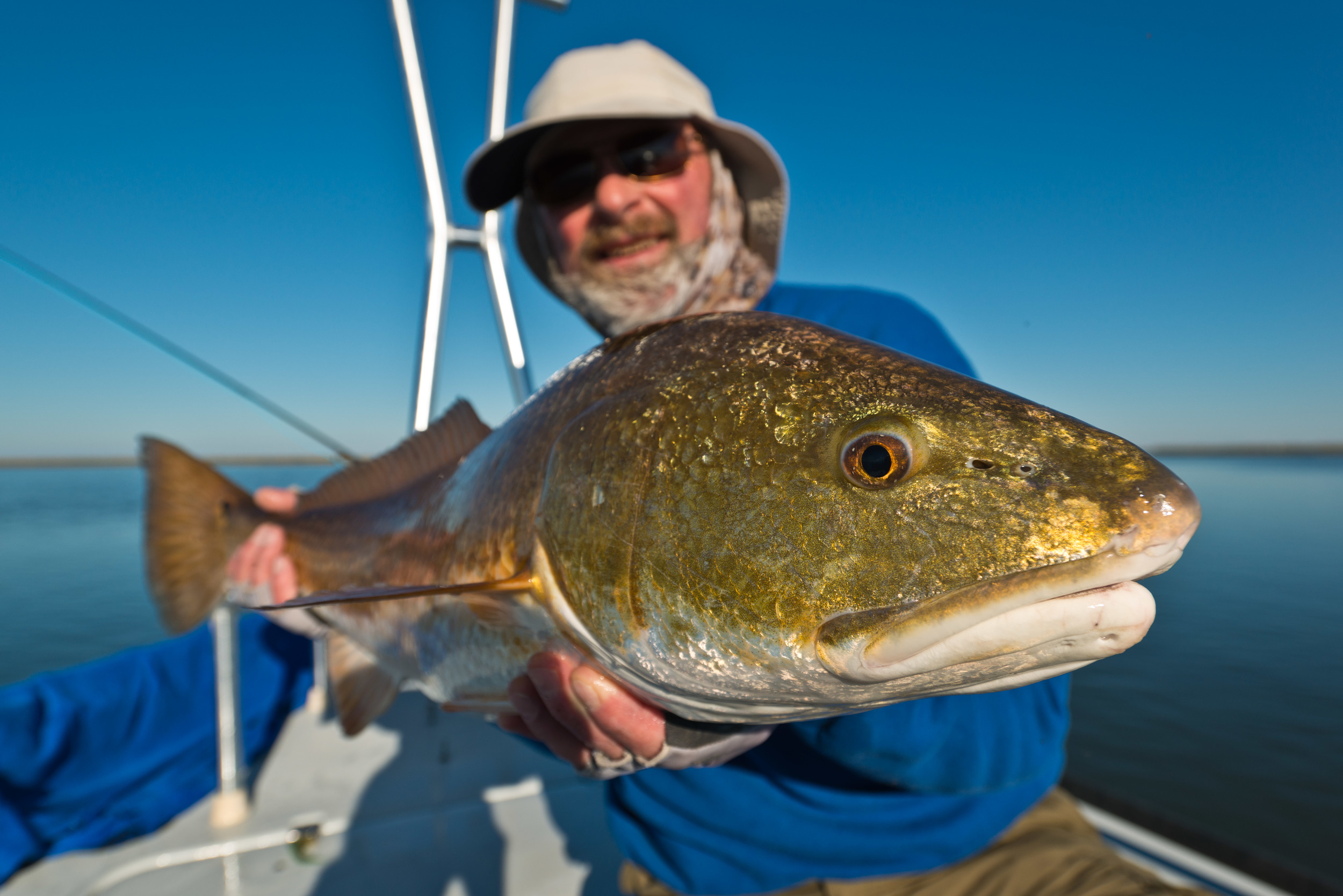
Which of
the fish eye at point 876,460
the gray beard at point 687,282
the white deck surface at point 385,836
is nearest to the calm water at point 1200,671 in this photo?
the white deck surface at point 385,836

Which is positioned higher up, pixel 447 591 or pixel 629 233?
pixel 629 233

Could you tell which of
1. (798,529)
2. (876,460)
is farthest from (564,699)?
(876,460)

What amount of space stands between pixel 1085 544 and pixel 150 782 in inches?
185

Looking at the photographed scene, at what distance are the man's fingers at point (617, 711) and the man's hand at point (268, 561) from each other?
172cm

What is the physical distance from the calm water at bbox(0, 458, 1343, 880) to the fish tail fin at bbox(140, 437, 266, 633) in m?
3.15

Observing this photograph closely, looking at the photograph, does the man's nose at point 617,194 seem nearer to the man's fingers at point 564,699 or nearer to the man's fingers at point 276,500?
the man's fingers at point 276,500

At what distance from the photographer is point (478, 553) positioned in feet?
4.64

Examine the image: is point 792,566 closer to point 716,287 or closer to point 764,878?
point 764,878

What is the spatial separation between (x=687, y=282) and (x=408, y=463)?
4.65 feet

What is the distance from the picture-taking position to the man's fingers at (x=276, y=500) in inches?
104

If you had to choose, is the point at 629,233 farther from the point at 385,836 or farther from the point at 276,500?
Result: the point at 385,836

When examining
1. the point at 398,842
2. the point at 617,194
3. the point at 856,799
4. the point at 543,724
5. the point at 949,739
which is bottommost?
the point at 398,842

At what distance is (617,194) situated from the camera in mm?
2736

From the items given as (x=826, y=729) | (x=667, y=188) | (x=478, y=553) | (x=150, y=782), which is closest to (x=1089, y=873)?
(x=826, y=729)
